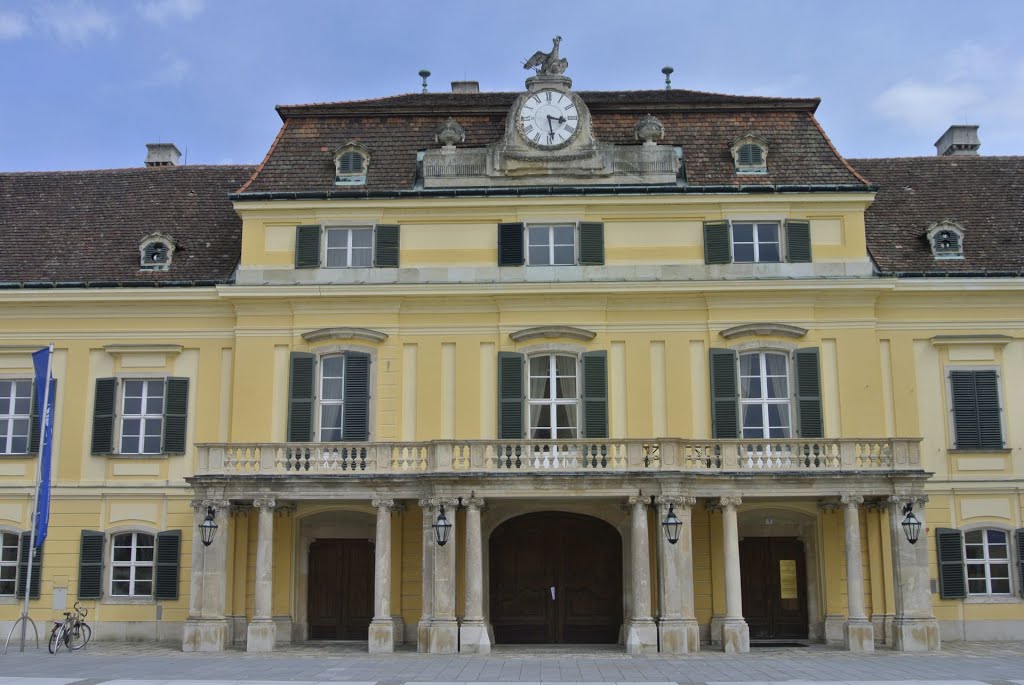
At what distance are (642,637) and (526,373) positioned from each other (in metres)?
7.05

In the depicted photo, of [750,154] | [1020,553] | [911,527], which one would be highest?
[750,154]

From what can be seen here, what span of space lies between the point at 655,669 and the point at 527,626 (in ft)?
22.2

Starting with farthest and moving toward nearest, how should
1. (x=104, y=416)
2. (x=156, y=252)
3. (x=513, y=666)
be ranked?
1. (x=156, y=252)
2. (x=104, y=416)
3. (x=513, y=666)

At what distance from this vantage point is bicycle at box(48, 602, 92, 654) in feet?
80.6

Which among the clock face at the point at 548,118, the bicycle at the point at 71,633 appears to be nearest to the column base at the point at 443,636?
the bicycle at the point at 71,633

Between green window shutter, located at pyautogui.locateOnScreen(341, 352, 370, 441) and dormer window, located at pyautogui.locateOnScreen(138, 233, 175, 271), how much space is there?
575 cm

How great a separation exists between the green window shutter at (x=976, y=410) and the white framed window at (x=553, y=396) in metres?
9.39

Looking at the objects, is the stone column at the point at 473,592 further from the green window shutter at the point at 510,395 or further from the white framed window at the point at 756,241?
the white framed window at the point at 756,241

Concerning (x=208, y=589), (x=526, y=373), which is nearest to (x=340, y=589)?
(x=208, y=589)

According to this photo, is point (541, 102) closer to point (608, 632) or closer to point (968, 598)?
point (608, 632)

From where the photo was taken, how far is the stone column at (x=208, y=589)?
2486 cm

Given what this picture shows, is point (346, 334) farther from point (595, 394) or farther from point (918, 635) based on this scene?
point (918, 635)

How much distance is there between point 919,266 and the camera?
28578 mm

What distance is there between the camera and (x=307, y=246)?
28484mm
